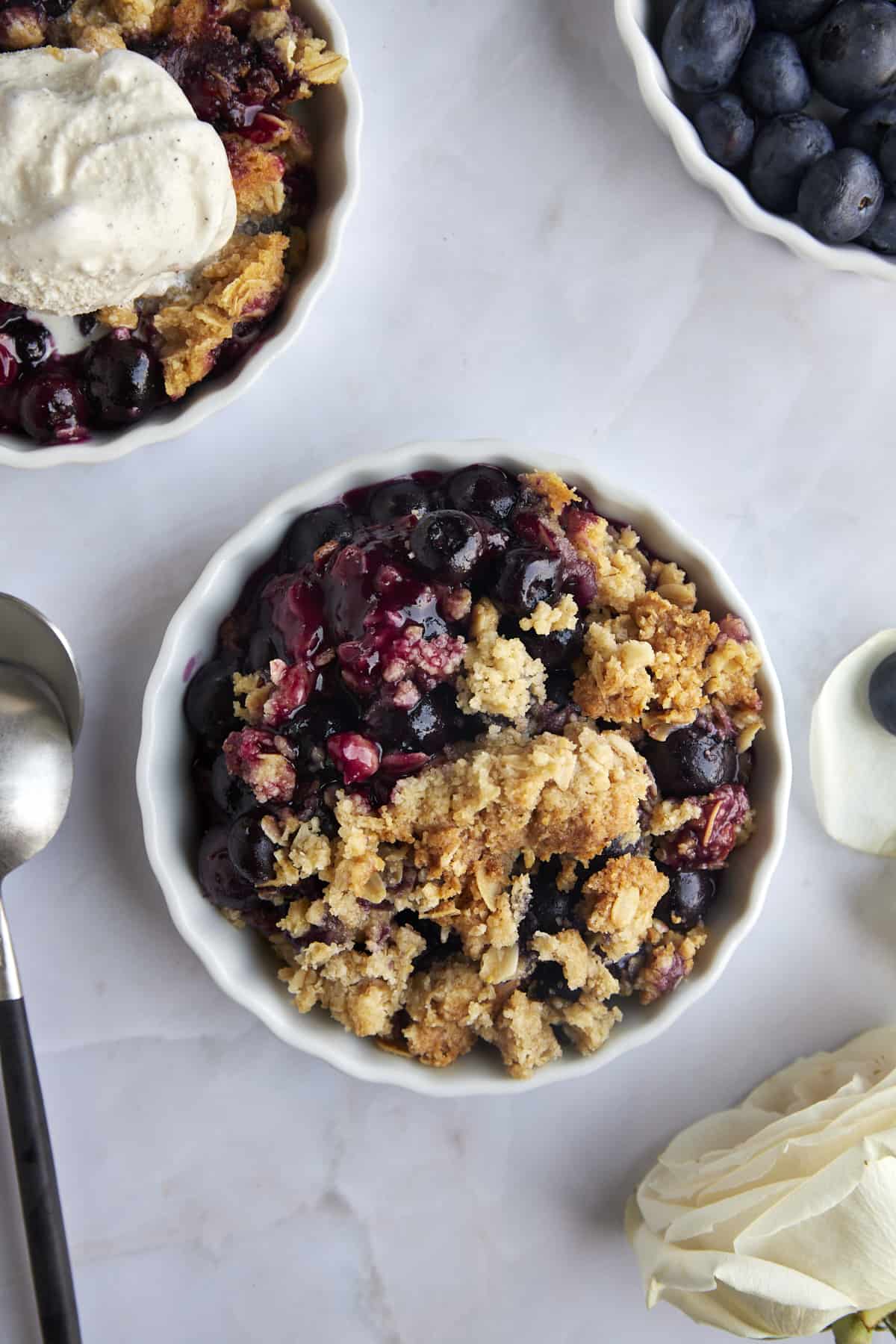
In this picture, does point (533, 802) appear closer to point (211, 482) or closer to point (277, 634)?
point (277, 634)

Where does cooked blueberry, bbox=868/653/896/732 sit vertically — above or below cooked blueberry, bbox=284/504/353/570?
above

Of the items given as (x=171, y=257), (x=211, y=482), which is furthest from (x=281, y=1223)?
(x=171, y=257)

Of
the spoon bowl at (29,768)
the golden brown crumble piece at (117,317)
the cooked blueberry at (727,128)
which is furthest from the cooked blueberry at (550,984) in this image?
the cooked blueberry at (727,128)

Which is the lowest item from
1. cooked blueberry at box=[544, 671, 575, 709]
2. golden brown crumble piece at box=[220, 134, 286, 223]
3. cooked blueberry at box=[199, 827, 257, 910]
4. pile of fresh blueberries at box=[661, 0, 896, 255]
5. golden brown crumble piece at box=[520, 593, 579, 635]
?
cooked blueberry at box=[199, 827, 257, 910]

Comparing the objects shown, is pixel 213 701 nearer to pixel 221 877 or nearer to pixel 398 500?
pixel 221 877

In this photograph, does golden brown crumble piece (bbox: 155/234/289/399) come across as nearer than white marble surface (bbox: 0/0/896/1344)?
Yes

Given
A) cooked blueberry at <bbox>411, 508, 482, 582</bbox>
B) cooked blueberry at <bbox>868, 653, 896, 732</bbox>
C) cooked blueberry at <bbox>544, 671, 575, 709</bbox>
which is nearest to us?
cooked blueberry at <bbox>411, 508, 482, 582</bbox>

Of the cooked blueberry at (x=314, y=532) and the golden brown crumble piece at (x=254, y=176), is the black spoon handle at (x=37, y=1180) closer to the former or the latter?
the cooked blueberry at (x=314, y=532)

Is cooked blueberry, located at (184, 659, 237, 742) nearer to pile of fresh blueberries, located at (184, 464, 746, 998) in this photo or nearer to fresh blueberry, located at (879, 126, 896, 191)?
pile of fresh blueberries, located at (184, 464, 746, 998)

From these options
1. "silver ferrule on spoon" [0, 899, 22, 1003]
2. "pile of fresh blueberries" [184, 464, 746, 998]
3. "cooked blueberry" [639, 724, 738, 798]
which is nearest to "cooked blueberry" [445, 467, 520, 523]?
"pile of fresh blueberries" [184, 464, 746, 998]
